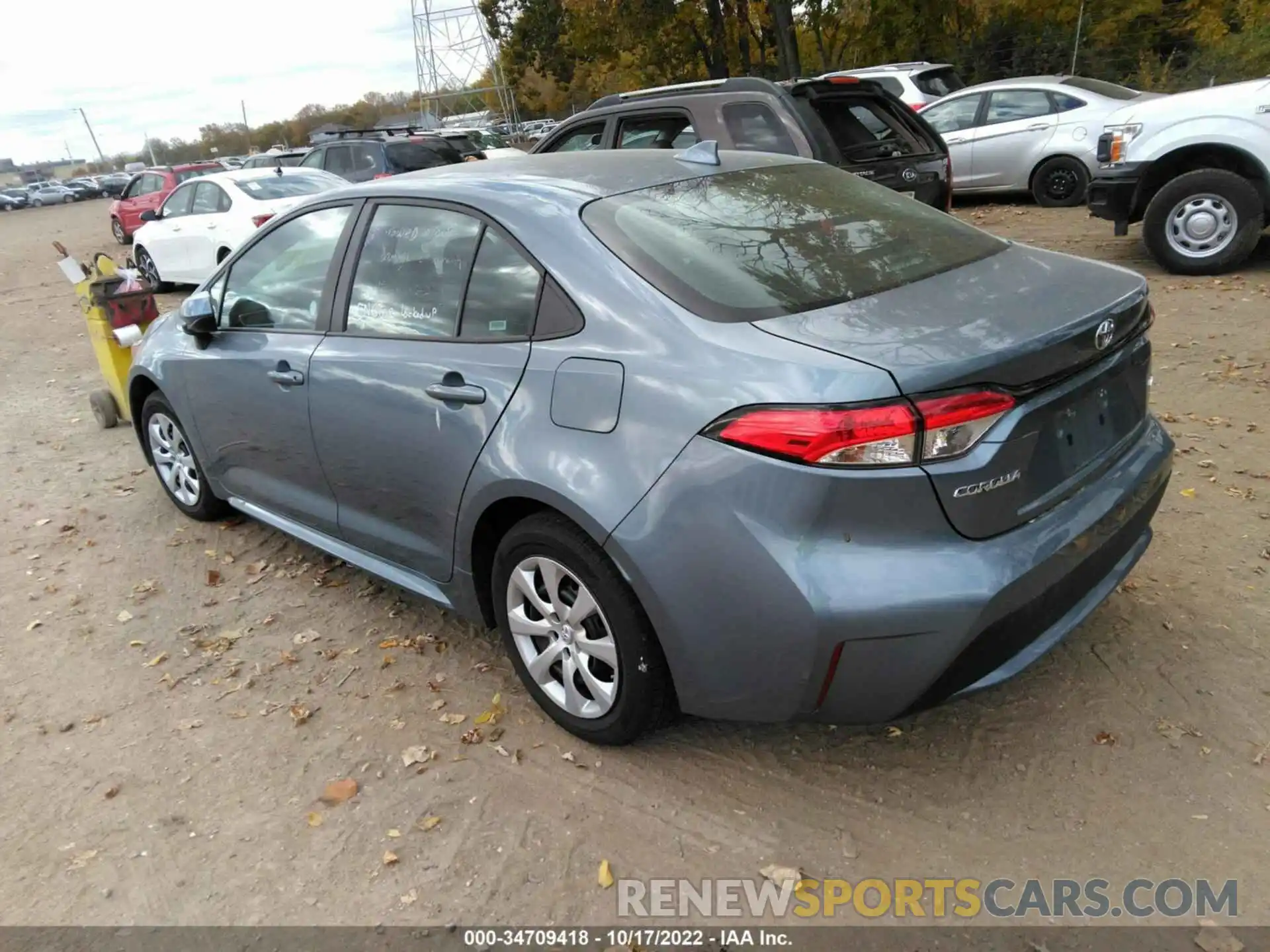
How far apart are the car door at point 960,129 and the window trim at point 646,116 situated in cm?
595

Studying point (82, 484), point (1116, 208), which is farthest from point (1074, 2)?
point (82, 484)

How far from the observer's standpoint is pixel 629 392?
2613mm

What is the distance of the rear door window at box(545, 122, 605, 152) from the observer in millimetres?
8281

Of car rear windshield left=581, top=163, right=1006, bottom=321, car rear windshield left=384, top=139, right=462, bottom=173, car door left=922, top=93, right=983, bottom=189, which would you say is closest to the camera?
car rear windshield left=581, top=163, right=1006, bottom=321

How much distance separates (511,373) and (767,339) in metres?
0.85

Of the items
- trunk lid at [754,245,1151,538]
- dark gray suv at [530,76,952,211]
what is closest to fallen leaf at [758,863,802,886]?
trunk lid at [754,245,1151,538]

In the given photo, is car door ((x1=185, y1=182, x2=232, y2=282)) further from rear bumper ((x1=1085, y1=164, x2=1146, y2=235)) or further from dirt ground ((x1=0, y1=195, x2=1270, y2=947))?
rear bumper ((x1=1085, y1=164, x2=1146, y2=235))

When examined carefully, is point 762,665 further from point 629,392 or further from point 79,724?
point 79,724

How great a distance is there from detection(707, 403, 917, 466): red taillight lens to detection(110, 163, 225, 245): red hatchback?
18745 millimetres

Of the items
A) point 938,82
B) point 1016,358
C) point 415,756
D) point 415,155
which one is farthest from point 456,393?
point 938,82

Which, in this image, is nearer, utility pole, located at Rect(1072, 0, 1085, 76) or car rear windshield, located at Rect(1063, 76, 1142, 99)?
car rear windshield, located at Rect(1063, 76, 1142, 99)

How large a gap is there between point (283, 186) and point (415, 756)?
34.4 feet

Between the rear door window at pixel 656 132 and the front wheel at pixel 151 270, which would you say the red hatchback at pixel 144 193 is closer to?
the front wheel at pixel 151 270

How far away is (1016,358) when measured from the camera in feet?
7.86
